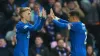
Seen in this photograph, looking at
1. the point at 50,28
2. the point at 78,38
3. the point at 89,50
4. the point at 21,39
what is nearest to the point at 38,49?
the point at 50,28

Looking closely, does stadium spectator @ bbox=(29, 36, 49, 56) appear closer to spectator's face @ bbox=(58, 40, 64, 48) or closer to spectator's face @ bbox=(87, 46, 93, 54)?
spectator's face @ bbox=(58, 40, 64, 48)

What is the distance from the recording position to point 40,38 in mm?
13055

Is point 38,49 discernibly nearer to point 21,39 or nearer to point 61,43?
point 61,43

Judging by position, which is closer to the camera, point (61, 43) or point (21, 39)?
point (21, 39)

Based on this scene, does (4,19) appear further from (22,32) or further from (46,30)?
(22,32)

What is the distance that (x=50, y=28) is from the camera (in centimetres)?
1356

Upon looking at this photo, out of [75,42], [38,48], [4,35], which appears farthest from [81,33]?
[4,35]

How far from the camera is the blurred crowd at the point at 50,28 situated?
42.4 feet

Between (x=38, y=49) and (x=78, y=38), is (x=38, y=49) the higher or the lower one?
the lower one

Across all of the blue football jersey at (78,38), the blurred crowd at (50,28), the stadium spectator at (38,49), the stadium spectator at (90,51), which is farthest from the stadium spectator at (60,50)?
the blue football jersey at (78,38)

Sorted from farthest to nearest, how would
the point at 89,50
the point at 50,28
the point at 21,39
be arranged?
the point at 50,28, the point at 89,50, the point at 21,39

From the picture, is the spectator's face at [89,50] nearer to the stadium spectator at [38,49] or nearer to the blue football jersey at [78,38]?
the stadium spectator at [38,49]

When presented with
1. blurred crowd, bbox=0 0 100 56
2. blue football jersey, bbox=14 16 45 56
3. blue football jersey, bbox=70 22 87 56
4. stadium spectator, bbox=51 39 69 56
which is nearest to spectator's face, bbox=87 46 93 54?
blurred crowd, bbox=0 0 100 56

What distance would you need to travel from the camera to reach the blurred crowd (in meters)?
12.9
